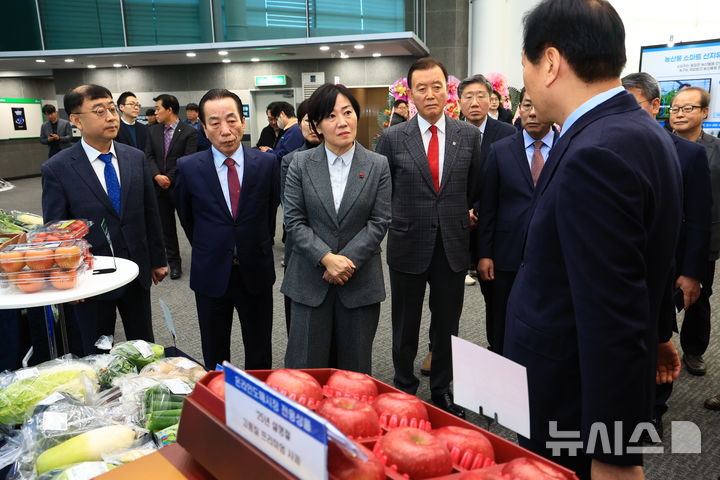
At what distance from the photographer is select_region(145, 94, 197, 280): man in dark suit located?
5.24 metres

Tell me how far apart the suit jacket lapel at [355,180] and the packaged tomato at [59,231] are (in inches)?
43.4

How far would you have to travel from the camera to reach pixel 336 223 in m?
2.29

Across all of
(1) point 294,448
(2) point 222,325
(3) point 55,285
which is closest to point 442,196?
(2) point 222,325

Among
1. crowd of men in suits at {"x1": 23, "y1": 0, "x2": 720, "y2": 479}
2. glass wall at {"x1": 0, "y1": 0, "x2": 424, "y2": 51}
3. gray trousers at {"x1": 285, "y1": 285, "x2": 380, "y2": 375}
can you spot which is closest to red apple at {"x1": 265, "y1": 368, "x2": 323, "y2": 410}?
crowd of men in suits at {"x1": 23, "y1": 0, "x2": 720, "y2": 479}

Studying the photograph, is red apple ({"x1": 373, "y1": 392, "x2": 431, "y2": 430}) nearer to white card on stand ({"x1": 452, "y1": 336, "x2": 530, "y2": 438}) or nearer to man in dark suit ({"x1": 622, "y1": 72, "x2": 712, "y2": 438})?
white card on stand ({"x1": 452, "y1": 336, "x2": 530, "y2": 438})

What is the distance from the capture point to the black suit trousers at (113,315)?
97.9 inches

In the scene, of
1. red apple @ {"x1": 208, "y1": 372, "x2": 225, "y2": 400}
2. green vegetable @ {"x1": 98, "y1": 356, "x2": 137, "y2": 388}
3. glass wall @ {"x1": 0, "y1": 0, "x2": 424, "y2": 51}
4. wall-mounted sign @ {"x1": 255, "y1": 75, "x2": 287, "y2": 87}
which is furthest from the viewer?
wall-mounted sign @ {"x1": 255, "y1": 75, "x2": 287, "y2": 87}

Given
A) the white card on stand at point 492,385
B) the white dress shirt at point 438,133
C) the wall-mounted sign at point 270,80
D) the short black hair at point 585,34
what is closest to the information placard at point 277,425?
the white card on stand at point 492,385

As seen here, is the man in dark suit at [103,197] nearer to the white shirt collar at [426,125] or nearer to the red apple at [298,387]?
the white shirt collar at [426,125]

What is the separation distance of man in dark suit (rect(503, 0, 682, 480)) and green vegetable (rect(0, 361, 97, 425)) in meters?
1.20

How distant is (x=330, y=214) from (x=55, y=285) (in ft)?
3.69

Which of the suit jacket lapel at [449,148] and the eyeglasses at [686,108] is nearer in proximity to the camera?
the suit jacket lapel at [449,148]

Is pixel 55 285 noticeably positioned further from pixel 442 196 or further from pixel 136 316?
pixel 442 196

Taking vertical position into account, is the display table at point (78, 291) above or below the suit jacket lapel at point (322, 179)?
below
